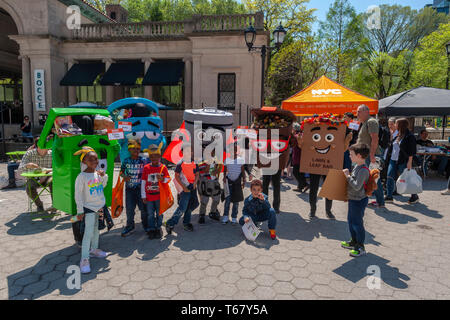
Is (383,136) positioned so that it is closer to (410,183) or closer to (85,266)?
(410,183)

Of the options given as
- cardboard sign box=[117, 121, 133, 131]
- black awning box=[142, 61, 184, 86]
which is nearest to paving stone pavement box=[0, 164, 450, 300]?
cardboard sign box=[117, 121, 133, 131]

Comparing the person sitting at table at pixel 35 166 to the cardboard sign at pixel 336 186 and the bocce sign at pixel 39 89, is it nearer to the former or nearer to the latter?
the cardboard sign at pixel 336 186

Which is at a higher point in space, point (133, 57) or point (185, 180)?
point (133, 57)

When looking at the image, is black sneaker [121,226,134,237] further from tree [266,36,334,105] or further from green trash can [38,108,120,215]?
tree [266,36,334,105]

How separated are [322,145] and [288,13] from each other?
27.8m

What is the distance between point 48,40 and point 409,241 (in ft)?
63.5

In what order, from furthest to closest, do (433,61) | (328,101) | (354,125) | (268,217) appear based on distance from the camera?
(433,61) < (328,101) < (354,125) < (268,217)

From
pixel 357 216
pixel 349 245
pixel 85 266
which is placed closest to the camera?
pixel 85 266

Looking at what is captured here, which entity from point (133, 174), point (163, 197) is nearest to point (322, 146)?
point (163, 197)

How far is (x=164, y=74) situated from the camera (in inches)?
669

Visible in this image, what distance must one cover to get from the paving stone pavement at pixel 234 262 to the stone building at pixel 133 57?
38.5 feet

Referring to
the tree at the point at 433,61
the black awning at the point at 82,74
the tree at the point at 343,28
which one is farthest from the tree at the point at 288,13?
the black awning at the point at 82,74

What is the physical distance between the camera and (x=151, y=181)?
15.6 feet

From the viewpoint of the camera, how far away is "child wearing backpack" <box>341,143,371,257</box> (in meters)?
4.15
